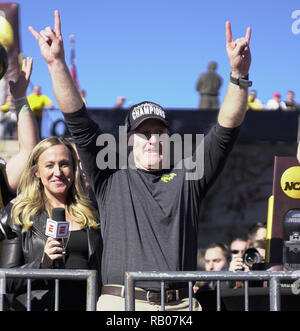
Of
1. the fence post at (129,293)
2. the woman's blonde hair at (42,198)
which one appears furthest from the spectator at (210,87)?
the fence post at (129,293)

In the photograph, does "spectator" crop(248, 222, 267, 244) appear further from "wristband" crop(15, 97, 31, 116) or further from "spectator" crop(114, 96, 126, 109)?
"spectator" crop(114, 96, 126, 109)

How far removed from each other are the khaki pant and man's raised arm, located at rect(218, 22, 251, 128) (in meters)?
0.94

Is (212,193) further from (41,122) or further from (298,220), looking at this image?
(298,220)

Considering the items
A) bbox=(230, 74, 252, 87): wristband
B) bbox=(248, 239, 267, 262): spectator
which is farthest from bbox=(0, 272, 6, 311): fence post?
bbox=(248, 239, 267, 262): spectator

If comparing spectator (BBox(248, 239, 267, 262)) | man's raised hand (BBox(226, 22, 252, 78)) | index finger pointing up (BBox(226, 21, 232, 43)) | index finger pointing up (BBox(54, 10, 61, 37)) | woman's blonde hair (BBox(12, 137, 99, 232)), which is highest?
index finger pointing up (BBox(54, 10, 61, 37))

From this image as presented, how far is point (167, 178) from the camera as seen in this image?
3.76m

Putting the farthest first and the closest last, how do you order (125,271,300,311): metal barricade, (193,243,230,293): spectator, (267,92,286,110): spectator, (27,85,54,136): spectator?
(267,92,286,110): spectator → (27,85,54,136): spectator → (193,243,230,293): spectator → (125,271,300,311): metal barricade

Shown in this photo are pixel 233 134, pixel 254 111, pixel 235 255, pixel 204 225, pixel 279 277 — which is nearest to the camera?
pixel 279 277

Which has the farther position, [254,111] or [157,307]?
[254,111]

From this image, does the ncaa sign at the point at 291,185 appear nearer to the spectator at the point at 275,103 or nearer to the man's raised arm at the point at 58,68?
the man's raised arm at the point at 58,68

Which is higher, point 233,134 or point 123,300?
point 233,134

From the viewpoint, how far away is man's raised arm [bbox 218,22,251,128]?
3.63 metres

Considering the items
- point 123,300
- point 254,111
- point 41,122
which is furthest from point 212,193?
point 123,300
